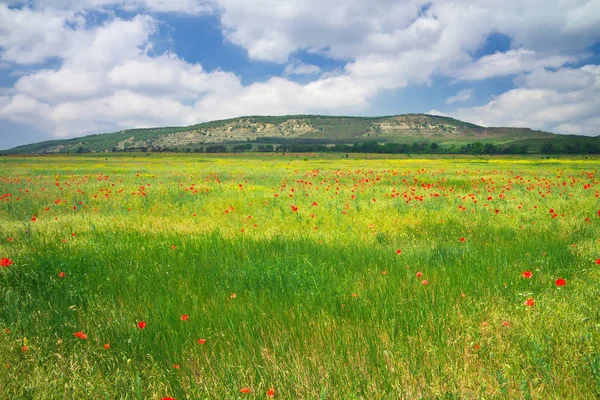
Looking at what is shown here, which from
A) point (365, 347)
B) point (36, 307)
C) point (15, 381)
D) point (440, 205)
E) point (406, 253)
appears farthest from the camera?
point (440, 205)

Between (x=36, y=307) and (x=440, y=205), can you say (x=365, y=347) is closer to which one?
(x=36, y=307)

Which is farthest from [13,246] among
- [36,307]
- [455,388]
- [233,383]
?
[455,388]

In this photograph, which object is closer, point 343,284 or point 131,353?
point 131,353

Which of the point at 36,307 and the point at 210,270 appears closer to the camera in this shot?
the point at 36,307

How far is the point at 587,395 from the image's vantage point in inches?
92.0

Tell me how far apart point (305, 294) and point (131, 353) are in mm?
1973

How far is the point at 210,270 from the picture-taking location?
5.35m

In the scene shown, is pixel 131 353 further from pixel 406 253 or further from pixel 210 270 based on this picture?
pixel 406 253

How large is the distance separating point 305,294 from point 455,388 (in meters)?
2.09

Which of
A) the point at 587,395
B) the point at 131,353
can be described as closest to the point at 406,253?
the point at 587,395

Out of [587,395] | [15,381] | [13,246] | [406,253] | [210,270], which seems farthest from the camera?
[13,246]

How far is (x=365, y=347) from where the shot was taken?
9.93ft

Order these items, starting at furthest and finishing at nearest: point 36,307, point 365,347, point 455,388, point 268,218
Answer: point 268,218
point 36,307
point 365,347
point 455,388

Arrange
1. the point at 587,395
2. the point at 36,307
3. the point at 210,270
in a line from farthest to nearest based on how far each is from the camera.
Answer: the point at 210,270 < the point at 36,307 < the point at 587,395
